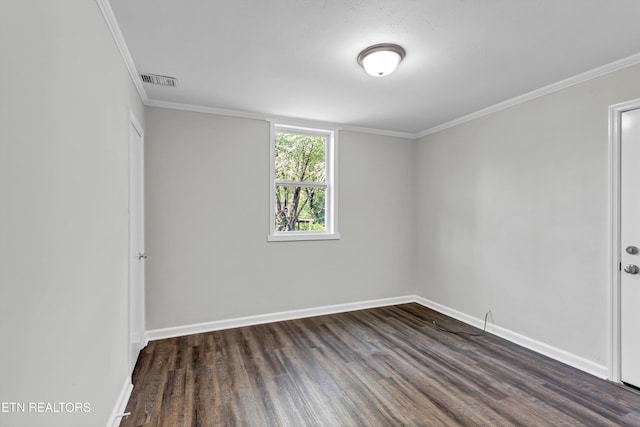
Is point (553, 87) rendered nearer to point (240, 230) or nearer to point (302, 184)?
point (302, 184)

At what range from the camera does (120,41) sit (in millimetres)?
2043

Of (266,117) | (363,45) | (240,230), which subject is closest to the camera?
(363,45)

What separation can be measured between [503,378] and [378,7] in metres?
2.89

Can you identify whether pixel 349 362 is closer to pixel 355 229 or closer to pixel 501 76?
pixel 355 229

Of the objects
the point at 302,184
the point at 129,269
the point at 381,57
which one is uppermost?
the point at 381,57

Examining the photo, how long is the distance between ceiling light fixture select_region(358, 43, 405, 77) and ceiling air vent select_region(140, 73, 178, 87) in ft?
5.54

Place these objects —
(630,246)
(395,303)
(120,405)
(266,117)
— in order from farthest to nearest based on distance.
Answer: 1. (395,303)
2. (266,117)
3. (630,246)
4. (120,405)

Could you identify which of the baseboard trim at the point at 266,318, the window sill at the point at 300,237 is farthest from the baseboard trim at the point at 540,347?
the window sill at the point at 300,237

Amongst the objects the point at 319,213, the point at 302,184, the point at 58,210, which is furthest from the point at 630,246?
the point at 58,210

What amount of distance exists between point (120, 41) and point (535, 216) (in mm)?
3793

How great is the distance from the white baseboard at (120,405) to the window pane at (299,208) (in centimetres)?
215

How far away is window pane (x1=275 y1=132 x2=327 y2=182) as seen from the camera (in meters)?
3.91

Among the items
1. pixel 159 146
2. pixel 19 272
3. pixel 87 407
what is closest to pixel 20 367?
pixel 19 272

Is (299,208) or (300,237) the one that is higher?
(299,208)
